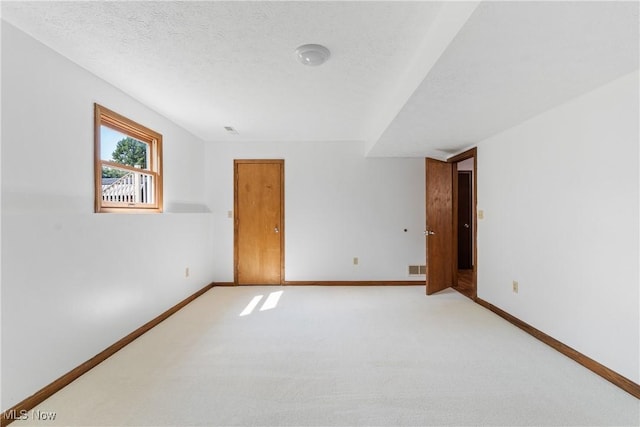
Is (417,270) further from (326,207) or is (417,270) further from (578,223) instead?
(578,223)

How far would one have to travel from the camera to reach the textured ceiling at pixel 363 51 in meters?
1.31

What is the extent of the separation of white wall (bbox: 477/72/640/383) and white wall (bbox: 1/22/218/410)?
12.1 ft

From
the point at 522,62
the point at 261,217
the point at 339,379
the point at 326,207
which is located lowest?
the point at 339,379

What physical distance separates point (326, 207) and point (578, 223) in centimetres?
288

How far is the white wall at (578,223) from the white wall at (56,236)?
145 inches

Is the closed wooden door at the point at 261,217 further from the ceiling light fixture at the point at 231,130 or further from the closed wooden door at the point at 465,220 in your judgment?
the closed wooden door at the point at 465,220

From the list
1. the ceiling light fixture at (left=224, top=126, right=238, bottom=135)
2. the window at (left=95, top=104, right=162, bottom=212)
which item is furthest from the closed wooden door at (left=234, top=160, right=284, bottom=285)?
the window at (left=95, top=104, right=162, bottom=212)

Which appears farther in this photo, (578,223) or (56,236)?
(578,223)

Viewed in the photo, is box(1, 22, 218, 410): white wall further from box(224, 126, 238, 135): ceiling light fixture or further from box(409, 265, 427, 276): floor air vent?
box(409, 265, 427, 276): floor air vent

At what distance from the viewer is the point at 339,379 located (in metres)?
1.87

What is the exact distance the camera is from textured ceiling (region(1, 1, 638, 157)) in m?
1.31

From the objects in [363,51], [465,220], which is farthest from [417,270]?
[363,51]

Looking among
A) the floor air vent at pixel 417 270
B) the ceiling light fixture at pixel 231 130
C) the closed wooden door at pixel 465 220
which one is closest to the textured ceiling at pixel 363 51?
the ceiling light fixture at pixel 231 130

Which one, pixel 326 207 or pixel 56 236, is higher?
pixel 326 207
